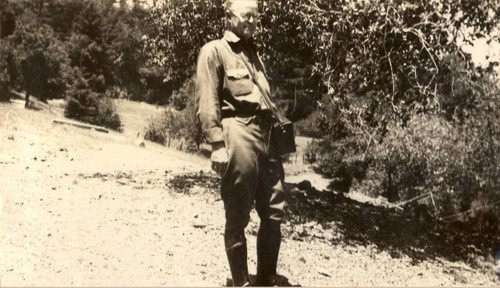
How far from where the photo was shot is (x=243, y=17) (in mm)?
3248

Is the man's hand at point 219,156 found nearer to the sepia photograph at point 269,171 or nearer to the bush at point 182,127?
the sepia photograph at point 269,171

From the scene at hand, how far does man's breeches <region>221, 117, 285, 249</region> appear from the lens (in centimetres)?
316

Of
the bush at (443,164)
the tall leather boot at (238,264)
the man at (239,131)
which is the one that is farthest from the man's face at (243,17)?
the bush at (443,164)

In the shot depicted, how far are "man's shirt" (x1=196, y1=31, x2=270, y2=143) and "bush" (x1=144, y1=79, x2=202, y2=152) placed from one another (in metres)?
15.9

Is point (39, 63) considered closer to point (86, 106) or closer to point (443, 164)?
point (86, 106)

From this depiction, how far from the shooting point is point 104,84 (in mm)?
27172

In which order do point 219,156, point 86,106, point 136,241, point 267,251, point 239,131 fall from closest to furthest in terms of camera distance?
point 219,156, point 239,131, point 267,251, point 136,241, point 86,106

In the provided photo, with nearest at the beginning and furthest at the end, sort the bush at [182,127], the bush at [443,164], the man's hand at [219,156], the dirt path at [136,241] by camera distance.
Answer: the man's hand at [219,156] < the dirt path at [136,241] < the bush at [443,164] < the bush at [182,127]

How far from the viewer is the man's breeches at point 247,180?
10.4ft

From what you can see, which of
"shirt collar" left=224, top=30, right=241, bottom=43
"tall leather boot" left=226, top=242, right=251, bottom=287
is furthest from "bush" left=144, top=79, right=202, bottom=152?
"tall leather boot" left=226, top=242, right=251, bottom=287

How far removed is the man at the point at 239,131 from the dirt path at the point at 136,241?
1.07 meters

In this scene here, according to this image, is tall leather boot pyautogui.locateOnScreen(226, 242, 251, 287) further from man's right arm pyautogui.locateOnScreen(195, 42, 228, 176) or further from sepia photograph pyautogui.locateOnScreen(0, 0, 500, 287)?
man's right arm pyautogui.locateOnScreen(195, 42, 228, 176)

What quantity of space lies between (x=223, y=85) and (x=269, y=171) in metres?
0.71

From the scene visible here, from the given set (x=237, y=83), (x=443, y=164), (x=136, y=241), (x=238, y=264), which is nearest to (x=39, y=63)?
(x=443, y=164)
